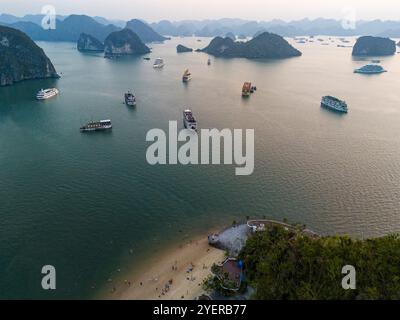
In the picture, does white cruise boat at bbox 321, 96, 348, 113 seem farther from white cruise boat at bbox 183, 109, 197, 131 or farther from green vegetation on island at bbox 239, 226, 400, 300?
green vegetation on island at bbox 239, 226, 400, 300

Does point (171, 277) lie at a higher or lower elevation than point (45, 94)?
lower

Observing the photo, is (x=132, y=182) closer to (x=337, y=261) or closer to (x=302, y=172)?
(x=302, y=172)

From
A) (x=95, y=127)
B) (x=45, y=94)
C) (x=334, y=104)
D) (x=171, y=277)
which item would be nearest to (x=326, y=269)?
(x=171, y=277)

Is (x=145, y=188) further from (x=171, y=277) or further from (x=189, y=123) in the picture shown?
(x=189, y=123)

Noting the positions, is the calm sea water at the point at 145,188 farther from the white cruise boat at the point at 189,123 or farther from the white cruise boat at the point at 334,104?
the white cruise boat at the point at 334,104

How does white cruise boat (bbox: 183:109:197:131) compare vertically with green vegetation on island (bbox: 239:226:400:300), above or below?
above

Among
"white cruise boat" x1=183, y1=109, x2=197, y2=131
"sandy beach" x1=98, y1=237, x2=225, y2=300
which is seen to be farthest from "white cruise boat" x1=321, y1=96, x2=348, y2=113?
"sandy beach" x1=98, y1=237, x2=225, y2=300

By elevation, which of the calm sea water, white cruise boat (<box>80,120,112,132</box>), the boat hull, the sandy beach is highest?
the boat hull
